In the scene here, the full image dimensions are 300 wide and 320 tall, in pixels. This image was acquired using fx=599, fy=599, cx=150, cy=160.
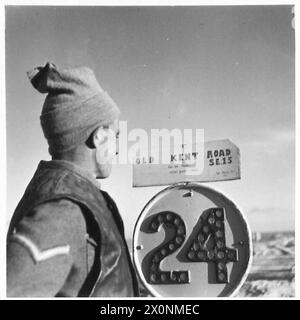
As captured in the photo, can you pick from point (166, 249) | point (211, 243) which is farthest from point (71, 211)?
point (211, 243)

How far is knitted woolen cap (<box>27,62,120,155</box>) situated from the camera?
8.43 ft

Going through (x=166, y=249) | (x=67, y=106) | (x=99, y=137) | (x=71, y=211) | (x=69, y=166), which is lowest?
(x=166, y=249)

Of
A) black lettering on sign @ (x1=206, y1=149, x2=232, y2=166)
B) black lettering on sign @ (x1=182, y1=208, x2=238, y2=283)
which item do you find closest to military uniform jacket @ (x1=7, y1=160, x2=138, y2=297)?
black lettering on sign @ (x1=182, y1=208, x2=238, y2=283)

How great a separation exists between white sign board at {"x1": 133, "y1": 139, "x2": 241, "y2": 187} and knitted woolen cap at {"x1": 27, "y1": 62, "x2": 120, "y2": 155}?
1.40ft

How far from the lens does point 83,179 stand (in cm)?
255

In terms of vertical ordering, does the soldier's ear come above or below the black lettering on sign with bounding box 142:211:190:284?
above

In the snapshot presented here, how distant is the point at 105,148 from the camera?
105 inches

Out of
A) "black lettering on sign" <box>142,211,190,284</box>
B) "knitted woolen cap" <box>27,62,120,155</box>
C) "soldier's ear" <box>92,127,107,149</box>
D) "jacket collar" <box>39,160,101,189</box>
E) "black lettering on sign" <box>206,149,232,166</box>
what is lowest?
"black lettering on sign" <box>142,211,190,284</box>

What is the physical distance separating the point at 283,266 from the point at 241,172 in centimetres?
53

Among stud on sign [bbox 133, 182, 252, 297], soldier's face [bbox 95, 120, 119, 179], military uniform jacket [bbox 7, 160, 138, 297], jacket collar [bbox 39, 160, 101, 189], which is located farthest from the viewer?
stud on sign [bbox 133, 182, 252, 297]

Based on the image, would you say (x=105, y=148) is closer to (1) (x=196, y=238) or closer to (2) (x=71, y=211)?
(2) (x=71, y=211)

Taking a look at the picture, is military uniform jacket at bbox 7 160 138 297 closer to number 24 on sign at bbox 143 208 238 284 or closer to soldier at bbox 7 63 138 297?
soldier at bbox 7 63 138 297

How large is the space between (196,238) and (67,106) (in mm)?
869
